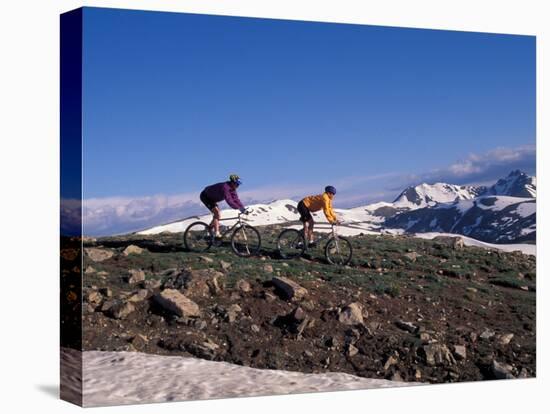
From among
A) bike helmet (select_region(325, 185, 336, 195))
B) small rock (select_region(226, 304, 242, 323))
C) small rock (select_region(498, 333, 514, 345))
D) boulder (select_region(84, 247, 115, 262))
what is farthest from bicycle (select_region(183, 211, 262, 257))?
small rock (select_region(498, 333, 514, 345))

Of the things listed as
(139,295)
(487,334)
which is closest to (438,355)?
(487,334)

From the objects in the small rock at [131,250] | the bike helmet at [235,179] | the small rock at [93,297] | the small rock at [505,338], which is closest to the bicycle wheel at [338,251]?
the bike helmet at [235,179]

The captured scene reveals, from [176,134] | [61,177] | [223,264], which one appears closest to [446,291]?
[223,264]

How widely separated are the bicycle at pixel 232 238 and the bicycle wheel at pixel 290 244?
30 centimetres

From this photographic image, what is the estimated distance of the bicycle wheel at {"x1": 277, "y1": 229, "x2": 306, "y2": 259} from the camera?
15266 mm

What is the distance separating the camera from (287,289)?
1489cm

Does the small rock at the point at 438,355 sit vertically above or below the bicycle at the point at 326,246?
below

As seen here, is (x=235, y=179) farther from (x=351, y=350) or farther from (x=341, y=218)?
(x=351, y=350)

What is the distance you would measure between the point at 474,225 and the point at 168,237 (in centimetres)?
457

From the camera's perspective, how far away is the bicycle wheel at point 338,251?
15.5m

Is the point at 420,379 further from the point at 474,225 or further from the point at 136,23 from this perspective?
the point at 136,23

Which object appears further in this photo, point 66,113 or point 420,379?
point 420,379

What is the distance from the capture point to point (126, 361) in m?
13.6

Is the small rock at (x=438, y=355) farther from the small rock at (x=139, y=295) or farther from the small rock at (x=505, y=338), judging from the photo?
the small rock at (x=139, y=295)
